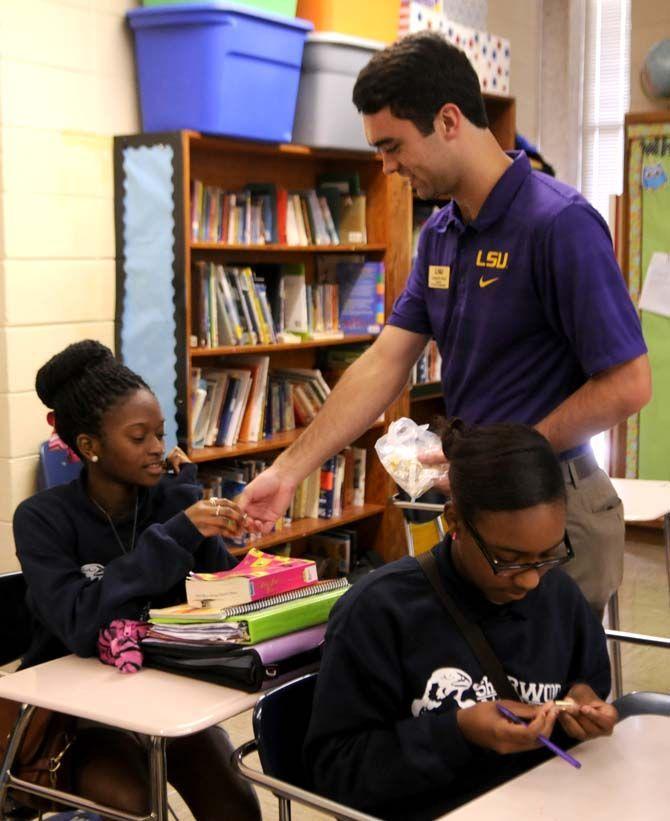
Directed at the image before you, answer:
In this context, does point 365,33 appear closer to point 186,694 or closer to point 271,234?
point 271,234

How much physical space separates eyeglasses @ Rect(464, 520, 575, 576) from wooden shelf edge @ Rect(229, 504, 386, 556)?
8.41 feet

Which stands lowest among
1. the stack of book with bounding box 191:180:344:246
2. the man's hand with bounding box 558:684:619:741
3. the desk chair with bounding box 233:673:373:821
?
the desk chair with bounding box 233:673:373:821

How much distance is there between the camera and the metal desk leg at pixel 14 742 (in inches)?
76.4

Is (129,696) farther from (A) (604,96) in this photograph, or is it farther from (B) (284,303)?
(A) (604,96)

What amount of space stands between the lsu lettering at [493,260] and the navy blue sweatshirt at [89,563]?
2.35 feet

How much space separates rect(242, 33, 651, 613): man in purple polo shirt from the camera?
1.93 metres

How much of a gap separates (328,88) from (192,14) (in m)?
0.67

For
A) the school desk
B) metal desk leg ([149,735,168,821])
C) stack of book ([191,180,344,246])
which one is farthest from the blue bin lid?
metal desk leg ([149,735,168,821])

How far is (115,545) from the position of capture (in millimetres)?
2275

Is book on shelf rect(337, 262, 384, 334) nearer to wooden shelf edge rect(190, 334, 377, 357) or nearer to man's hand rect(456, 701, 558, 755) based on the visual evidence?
wooden shelf edge rect(190, 334, 377, 357)

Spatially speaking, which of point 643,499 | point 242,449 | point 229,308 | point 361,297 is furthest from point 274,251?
point 643,499

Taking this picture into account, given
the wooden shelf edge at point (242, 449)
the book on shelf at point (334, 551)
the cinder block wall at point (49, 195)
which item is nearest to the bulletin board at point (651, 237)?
the book on shelf at point (334, 551)

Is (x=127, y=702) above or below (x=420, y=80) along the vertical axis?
below

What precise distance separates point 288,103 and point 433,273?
223 centimetres
